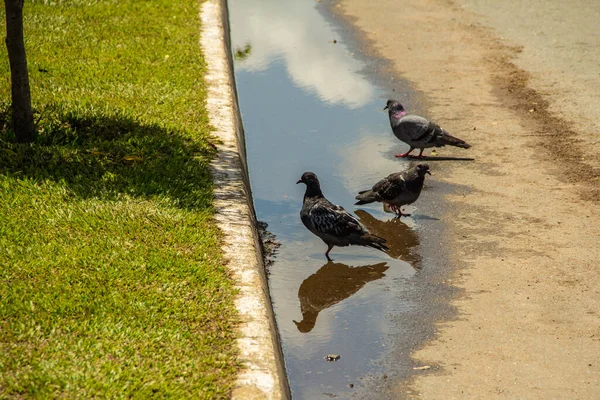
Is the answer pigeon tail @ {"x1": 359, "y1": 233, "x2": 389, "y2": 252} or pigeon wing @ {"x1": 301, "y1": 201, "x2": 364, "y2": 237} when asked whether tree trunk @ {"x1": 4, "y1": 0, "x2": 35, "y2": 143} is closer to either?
pigeon wing @ {"x1": 301, "y1": 201, "x2": 364, "y2": 237}

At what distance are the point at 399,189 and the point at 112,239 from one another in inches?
124

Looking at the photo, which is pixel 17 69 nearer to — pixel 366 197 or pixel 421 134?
pixel 366 197

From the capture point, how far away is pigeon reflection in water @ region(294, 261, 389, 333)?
24.0 ft

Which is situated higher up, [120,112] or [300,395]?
[120,112]

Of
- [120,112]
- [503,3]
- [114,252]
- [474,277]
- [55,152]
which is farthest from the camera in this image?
[503,3]

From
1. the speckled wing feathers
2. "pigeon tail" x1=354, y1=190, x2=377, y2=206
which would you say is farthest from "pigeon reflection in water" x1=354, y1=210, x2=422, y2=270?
the speckled wing feathers

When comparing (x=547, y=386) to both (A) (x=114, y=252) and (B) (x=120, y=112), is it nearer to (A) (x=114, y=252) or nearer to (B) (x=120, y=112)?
(A) (x=114, y=252)

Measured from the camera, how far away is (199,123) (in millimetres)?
10000

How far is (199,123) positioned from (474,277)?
3.82 meters

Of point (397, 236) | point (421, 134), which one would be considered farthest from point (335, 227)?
point (421, 134)

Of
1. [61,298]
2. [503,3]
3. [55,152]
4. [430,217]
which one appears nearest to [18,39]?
[55,152]

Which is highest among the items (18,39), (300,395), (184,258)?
(18,39)

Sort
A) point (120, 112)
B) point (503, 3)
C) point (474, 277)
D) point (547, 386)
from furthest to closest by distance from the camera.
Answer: point (503, 3) < point (120, 112) < point (474, 277) < point (547, 386)

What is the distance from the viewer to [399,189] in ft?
29.3
